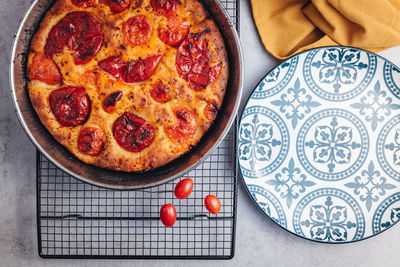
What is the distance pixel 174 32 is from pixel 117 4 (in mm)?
332

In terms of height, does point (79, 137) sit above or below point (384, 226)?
above

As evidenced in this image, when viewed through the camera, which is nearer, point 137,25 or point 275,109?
point 137,25

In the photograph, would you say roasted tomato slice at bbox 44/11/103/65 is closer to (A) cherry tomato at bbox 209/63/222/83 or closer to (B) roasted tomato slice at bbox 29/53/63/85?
(B) roasted tomato slice at bbox 29/53/63/85

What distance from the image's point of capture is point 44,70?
5.72ft

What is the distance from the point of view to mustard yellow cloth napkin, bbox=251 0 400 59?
2.00m

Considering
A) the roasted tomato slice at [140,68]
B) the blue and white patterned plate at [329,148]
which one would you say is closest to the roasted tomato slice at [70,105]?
the roasted tomato slice at [140,68]

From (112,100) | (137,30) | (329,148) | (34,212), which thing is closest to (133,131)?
(112,100)

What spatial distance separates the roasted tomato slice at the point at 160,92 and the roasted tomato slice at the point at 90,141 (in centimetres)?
35

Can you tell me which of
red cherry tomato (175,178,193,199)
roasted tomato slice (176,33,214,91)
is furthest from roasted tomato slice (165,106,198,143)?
red cherry tomato (175,178,193,199)

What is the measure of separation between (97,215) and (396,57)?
7.63 ft

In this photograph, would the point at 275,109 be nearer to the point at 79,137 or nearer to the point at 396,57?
the point at 396,57

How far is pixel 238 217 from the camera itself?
88.5 inches

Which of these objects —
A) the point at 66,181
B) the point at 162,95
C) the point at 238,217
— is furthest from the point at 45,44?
the point at 238,217

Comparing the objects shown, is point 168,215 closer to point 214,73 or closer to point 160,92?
point 160,92
